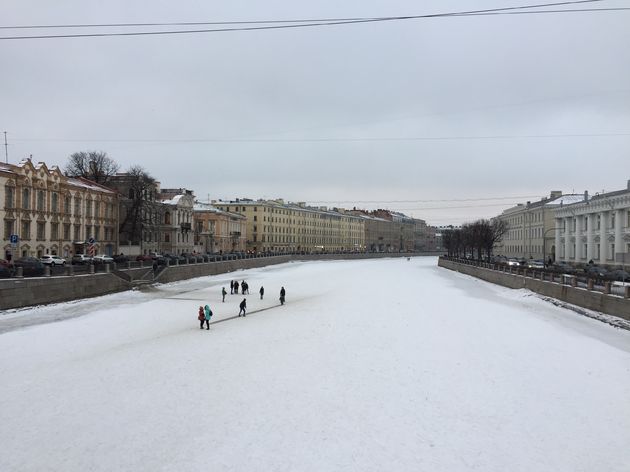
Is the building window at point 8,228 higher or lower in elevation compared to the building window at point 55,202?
lower

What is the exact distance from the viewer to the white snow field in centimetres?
1198

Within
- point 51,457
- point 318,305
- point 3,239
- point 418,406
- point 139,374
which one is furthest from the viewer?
point 3,239

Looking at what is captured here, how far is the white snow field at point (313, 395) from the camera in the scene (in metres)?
12.0

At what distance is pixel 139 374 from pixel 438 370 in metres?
10.8

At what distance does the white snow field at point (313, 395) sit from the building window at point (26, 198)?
21.8 meters

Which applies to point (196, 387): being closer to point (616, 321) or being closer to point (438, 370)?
point (438, 370)

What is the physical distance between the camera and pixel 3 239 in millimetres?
46500

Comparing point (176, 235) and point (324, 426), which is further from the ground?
point (176, 235)

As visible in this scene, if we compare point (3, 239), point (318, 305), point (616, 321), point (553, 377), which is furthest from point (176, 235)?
point (553, 377)

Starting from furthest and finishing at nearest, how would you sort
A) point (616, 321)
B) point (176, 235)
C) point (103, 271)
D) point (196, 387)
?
1. point (176, 235)
2. point (103, 271)
3. point (616, 321)
4. point (196, 387)

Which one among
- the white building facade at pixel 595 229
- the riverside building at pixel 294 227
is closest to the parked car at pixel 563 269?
the white building facade at pixel 595 229

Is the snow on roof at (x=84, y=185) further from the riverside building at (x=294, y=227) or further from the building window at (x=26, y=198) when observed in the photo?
the riverside building at (x=294, y=227)

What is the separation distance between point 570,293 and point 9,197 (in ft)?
157

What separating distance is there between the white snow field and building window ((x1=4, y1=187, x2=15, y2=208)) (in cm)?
2028
